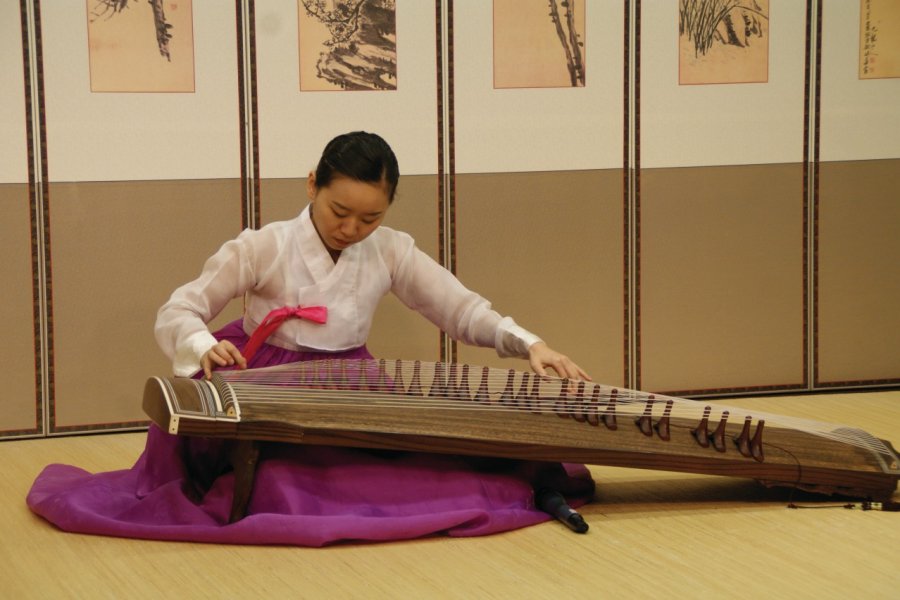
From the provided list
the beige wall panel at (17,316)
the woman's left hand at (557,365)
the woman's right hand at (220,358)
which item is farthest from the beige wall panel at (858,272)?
the beige wall panel at (17,316)

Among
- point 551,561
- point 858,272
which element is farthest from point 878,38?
point 551,561

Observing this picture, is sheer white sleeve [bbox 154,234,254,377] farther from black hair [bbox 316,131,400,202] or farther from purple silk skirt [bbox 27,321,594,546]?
black hair [bbox 316,131,400,202]

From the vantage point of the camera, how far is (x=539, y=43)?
13.8 feet

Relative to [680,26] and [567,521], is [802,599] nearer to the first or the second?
[567,521]

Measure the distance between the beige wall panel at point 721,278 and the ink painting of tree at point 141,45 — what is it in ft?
5.62

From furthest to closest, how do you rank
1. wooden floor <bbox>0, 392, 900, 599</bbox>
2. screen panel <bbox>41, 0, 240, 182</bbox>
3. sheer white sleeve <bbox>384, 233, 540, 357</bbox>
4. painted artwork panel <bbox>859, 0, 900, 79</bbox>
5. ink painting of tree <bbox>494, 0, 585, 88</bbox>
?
painted artwork panel <bbox>859, 0, 900, 79</bbox> < ink painting of tree <bbox>494, 0, 585, 88</bbox> < screen panel <bbox>41, 0, 240, 182</bbox> < sheer white sleeve <bbox>384, 233, 540, 357</bbox> < wooden floor <bbox>0, 392, 900, 599</bbox>

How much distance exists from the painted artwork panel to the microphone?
99.4 inches

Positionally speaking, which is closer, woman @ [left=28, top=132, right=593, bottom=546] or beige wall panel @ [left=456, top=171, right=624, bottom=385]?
woman @ [left=28, top=132, right=593, bottom=546]

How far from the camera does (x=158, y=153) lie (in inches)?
154

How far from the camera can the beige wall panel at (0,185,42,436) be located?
3.81 metres

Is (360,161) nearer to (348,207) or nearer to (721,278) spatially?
(348,207)

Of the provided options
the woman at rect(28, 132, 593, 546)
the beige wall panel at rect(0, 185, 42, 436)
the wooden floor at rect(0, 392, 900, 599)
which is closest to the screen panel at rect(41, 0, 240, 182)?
the beige wall panel at rect(0, 185, 42, 436)

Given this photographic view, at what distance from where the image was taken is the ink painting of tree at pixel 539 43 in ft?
13.7

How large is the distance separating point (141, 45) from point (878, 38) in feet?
8.96
